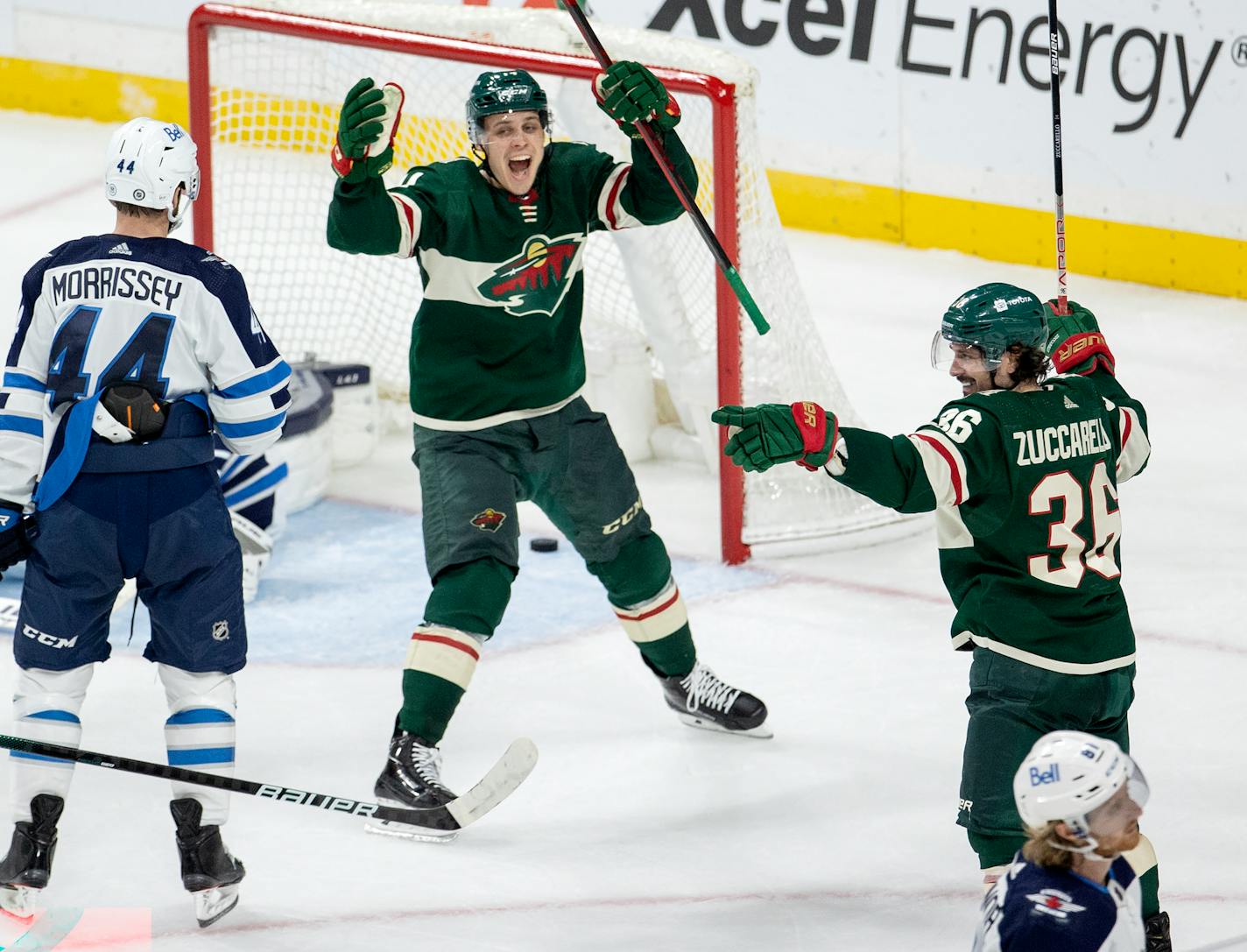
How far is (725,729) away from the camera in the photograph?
419 cm

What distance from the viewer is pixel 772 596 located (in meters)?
4.98

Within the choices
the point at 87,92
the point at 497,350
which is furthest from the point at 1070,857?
the point at 87,92

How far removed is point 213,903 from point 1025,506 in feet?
4.74

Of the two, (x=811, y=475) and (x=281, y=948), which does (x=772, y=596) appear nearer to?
(x=811, y=475)

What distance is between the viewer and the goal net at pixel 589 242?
16.8 ft

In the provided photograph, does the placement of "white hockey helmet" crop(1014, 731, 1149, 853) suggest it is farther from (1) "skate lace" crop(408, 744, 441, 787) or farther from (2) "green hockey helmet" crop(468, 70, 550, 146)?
(2) "green hockey helmet" crop(468, 70, 550, 146)

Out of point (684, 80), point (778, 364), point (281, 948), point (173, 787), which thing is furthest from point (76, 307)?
point (778, 364)

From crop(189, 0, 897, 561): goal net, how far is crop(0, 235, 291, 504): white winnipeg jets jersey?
1878 millimetres

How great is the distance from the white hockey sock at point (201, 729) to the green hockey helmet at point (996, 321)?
4.24ft

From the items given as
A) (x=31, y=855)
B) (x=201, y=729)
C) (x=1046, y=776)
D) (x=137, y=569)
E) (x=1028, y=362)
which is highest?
(x=1028, y=362)

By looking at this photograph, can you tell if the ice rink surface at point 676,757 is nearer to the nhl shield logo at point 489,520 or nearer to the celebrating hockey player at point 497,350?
the celebrating hockey player at point 497,350

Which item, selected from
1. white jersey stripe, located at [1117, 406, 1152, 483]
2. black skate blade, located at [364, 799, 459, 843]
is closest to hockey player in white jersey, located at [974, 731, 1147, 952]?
white jersey stripe, located at [1117, 406, 1152, 483]

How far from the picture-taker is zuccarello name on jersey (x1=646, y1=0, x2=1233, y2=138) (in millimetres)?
7055

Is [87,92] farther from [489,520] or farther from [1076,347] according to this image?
[1076,347]
